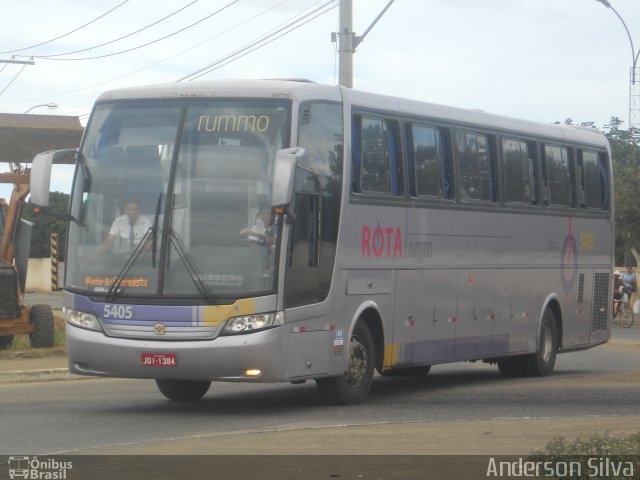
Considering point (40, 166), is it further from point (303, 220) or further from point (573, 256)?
point (573, 256)

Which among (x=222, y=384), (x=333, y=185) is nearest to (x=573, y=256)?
(x=222, y=384)

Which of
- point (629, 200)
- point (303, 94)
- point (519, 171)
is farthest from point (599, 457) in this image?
point (629, 200)

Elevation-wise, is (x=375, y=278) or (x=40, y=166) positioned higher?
(x=40, y=166)

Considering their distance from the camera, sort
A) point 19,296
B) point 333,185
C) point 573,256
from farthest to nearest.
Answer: point 19,296
point 573,256
point 333,185

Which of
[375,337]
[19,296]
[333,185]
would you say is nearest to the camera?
[333,185]

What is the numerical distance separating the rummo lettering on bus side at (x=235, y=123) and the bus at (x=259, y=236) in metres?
0.01

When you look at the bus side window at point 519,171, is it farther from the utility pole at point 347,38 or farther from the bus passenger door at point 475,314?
the utility pole at point 347,38

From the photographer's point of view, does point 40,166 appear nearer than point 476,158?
Yes

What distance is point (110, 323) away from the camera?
13742 mm

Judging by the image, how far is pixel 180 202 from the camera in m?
13.7

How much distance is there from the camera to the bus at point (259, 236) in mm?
13422

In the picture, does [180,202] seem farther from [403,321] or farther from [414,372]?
[414,372]

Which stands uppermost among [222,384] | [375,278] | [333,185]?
[333,185]

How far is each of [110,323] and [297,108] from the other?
2877mm
